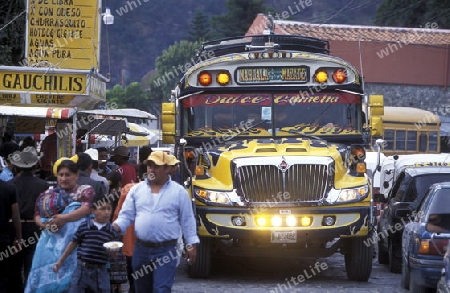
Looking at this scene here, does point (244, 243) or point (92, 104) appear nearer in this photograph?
point (244, 243)

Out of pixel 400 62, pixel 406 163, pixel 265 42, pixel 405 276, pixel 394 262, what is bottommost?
pixel 394 262

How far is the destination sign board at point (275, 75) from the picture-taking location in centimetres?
1507

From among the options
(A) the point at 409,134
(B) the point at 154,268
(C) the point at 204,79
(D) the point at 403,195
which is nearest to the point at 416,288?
(D) the point at 403,195

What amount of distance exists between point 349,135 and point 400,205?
191 cm

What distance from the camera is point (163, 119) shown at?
14.8 meters

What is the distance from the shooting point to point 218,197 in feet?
45.2

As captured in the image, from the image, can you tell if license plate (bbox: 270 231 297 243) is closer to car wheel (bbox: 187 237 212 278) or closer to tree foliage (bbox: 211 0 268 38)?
car wheel (bbox: 187 237 212 278)

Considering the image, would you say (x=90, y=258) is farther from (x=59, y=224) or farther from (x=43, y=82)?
(x=43, y=82)

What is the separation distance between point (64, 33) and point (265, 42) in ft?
10.3

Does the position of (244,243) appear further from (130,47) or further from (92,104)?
(130,47)

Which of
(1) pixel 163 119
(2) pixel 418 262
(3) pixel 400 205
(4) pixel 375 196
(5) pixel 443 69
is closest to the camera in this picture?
(2) pixel 418 262

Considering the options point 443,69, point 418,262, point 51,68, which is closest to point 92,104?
point 51,68

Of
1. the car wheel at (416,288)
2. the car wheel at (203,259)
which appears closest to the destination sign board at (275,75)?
the car wheel at (203,259)

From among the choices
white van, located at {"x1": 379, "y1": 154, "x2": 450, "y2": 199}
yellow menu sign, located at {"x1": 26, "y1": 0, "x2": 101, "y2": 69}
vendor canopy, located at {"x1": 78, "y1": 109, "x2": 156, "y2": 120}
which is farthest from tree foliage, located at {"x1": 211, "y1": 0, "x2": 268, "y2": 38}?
yellow menu sign, located at {"x1": 26, "y1": 0, "x2": 101, "y2": 69}
